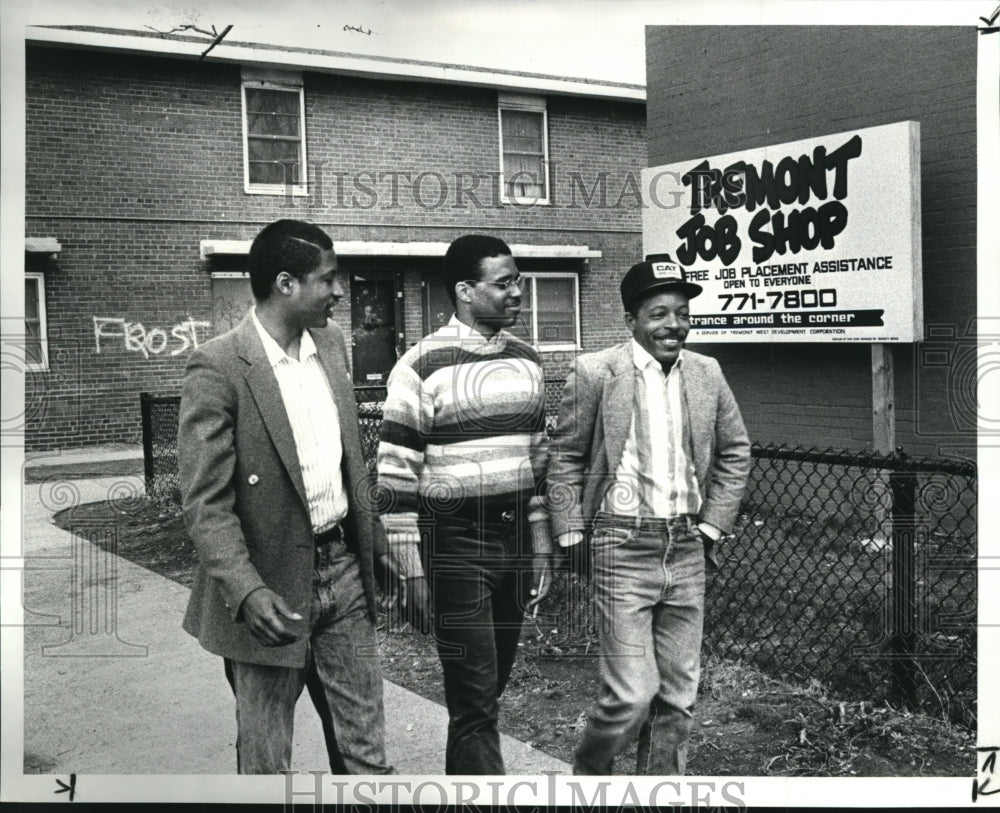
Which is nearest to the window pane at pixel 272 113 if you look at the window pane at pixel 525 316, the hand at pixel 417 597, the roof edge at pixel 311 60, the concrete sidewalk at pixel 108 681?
the roof edge at pixel 311 60

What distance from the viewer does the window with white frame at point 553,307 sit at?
132 inches

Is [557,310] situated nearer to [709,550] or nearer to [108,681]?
[709,550]

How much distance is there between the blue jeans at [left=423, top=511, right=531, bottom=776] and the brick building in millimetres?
610

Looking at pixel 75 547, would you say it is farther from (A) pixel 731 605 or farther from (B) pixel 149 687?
(A) pixel 731 605

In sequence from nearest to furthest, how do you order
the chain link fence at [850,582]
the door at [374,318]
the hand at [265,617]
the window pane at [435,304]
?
the hand at [265,617], the window pane at [435,304], the door at [374,318], the chain link fence at [850,582]

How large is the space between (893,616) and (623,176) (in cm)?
186

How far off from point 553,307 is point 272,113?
112 centimetres

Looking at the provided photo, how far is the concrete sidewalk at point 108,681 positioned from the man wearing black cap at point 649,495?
544 millimetres

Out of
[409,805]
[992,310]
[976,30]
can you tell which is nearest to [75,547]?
[409,805]

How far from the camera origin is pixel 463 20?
3354mm

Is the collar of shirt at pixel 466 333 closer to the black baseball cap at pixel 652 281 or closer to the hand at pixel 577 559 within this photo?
the black baseball cap at pixel 652 281

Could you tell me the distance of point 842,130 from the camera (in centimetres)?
410

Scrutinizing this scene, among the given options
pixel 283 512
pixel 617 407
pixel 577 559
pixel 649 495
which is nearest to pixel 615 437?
pixel 617 407

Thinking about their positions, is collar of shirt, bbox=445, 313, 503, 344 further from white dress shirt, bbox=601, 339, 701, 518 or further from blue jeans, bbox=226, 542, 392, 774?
blue jeans, bbox=226, 542, 392, 774
